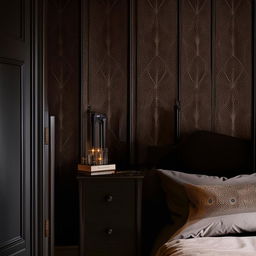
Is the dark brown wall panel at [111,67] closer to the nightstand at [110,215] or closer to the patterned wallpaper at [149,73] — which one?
the patterned wallpaper at [149,73]

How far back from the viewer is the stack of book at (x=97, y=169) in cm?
321

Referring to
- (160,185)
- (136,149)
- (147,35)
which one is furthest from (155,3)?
(160,185)

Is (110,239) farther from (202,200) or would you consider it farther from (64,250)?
(202,200)

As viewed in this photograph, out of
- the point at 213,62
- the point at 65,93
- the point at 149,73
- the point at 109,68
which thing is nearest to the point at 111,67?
the point at 109,68

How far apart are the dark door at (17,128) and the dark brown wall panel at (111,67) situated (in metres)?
1.06

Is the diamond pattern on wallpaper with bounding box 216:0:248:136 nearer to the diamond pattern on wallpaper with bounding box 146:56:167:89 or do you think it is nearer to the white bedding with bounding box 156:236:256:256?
the diamond pattern on wallpaper with bounding box 146:56:167:89

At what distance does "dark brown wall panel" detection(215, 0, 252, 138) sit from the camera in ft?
12.0

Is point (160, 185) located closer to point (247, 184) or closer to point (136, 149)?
point (136, 149)

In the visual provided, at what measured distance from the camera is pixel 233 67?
144 inches

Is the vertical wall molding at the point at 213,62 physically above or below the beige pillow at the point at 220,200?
above

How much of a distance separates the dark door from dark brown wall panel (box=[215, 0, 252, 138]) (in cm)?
163

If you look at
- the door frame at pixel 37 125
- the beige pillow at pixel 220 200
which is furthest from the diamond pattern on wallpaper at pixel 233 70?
the door frame at pixel 37 125

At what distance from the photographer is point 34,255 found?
2613 mm

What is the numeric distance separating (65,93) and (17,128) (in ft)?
3.70
